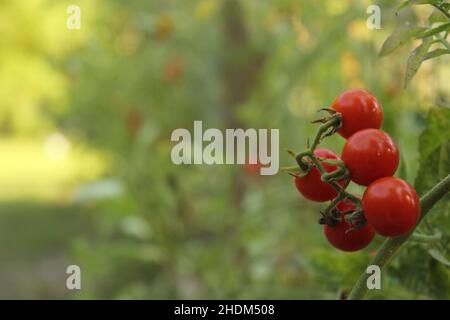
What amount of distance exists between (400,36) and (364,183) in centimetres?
14

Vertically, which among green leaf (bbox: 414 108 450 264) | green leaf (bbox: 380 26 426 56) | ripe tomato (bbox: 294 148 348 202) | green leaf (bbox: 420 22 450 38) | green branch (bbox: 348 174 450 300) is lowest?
green branch (bbox: 348 174 450 300)

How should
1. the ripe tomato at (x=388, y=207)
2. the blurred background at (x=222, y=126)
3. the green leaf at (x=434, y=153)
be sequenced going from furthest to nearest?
the blurred background at (x=222, y=126)
the green leaf at (x=434, y=153)
the ripe tomato at (x=388, y=207)

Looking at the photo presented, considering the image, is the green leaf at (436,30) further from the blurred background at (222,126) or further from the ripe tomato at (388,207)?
the blurred background at (222,126)

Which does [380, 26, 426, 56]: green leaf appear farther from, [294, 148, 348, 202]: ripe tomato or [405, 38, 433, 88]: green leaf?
[294, 148, 348, 202]: ripe tomato

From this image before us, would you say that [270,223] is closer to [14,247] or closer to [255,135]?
[255,135]

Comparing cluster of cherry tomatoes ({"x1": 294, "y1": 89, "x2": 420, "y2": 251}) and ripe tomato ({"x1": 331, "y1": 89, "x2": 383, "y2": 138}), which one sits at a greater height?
ripe tomato ({"x1": 331, "y1": 89, "x2": 383, "y2": 138})

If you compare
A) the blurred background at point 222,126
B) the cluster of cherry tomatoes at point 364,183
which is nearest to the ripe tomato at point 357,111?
the cluster of cherry tomatoes at point 364,183

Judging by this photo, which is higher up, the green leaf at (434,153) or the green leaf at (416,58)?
the green leaf at (416,58)

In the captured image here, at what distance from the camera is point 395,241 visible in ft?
1.91

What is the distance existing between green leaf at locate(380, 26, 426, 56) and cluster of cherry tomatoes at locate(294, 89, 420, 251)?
76 millimetres

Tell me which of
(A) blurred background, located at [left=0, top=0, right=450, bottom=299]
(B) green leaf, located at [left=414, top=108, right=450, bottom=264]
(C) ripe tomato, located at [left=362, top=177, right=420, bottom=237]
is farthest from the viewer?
(A) blurred background, located at [left=0, top=0, right=450, bottom=299]

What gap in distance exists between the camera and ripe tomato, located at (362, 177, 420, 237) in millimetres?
537

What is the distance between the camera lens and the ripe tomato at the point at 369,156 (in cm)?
55

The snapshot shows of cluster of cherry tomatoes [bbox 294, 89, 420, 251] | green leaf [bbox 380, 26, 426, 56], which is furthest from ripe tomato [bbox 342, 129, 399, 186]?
green leaf [bbox 380, 26, 426, 56]
